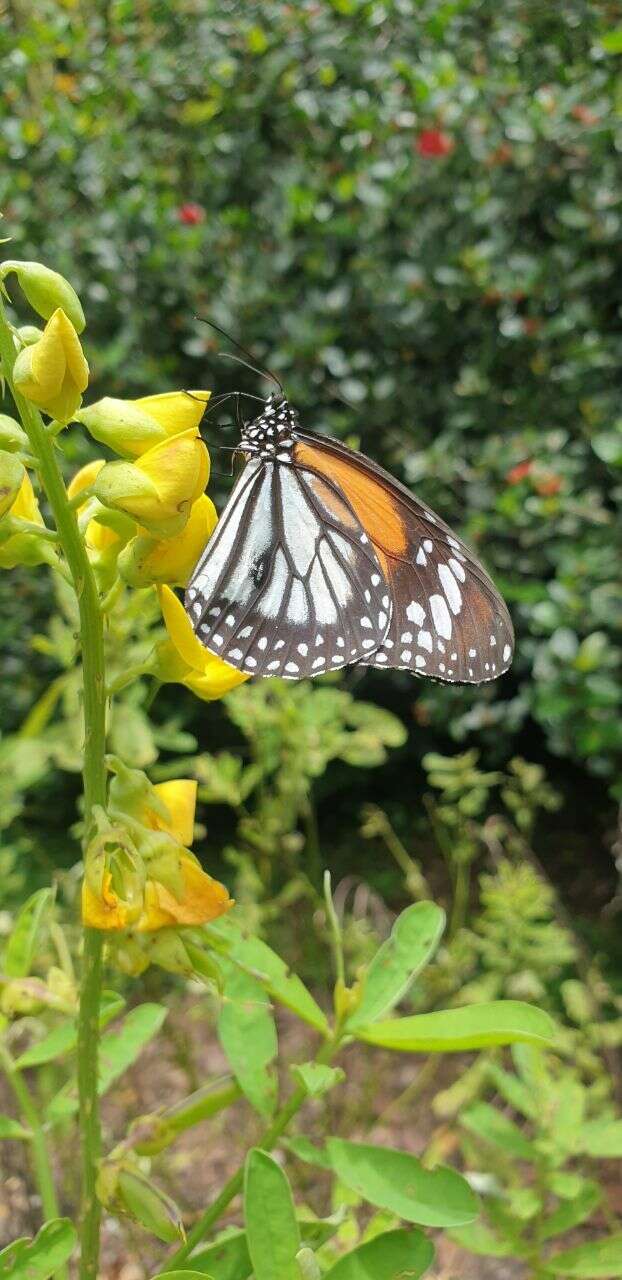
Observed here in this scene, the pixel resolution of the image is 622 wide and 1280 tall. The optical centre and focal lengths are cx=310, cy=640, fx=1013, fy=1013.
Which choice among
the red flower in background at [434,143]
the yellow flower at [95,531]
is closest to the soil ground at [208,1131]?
the yellow flower at [95,531]

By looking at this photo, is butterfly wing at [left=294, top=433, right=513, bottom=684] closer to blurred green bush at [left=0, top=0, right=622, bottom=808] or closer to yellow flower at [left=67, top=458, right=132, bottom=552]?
yellow flower at [left=67, top=458, right=132, bottom=552]

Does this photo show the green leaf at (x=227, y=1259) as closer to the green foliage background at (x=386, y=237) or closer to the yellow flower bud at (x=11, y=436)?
the yellow flower bud at (x=11, y=436)

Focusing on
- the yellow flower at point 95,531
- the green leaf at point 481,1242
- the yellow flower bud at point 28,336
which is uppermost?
the yellow flower bud at point 28,336

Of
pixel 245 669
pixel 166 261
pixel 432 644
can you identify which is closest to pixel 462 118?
pixel 166 261

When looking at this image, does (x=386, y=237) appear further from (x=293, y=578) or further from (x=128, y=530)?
(x=128, y=530)

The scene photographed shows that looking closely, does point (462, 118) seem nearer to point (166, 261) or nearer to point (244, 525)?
point (166, 261)
